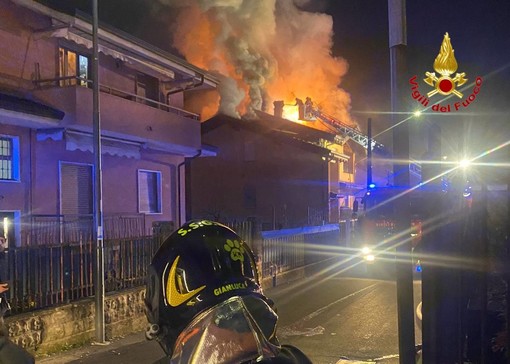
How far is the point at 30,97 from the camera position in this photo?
12555 millimetres

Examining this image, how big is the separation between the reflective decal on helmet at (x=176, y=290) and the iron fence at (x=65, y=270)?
6507 mm

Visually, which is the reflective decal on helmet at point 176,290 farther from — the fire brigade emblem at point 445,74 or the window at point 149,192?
the window at point 149,192

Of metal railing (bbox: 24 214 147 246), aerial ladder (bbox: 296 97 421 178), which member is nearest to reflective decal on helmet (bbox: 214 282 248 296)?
metal railing (bbox: 24 214 147 246)

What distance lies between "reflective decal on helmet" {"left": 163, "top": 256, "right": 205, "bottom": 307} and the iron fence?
6.51 meters

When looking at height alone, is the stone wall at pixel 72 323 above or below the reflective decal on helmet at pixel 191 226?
below

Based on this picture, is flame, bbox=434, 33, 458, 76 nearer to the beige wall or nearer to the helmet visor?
the helmet visor

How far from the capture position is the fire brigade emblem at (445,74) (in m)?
4.97

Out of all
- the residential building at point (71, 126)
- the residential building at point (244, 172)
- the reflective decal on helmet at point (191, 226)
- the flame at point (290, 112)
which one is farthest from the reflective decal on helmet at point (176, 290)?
the flame at point (290, 112)

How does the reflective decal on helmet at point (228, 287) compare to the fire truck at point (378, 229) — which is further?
the fire truck at point (378, 229)

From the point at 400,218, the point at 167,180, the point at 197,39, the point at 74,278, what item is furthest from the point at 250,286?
the point at 197,39

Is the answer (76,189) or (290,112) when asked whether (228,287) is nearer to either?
(76,189)

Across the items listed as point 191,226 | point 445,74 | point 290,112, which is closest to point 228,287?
point 191,226

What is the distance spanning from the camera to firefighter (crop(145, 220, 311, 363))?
1.47 meters

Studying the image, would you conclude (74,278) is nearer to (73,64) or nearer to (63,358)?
(63,358)
